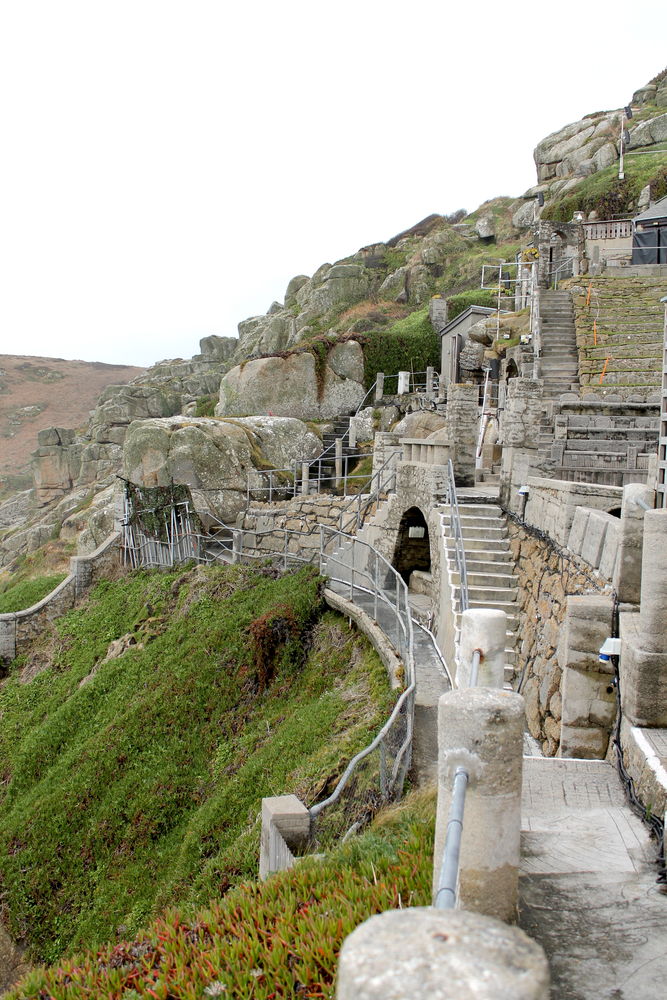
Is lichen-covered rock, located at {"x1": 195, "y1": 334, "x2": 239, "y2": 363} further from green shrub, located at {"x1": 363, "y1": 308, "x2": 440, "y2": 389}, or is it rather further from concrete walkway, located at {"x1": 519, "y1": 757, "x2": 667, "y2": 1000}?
concrete walkway, located at {"x1": 519, "y1": 757, "x2": 667, "y2": 1000}

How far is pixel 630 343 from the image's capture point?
20781 mm

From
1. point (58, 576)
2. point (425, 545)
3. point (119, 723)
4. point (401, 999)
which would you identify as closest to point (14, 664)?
point (58, 576)

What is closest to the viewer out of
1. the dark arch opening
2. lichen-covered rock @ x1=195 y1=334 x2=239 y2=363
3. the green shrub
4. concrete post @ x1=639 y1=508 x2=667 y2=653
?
concrete post @ x1=639 y1=508 x2=667 y2=653

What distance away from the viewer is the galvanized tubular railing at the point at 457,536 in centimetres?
982

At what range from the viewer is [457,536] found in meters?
11.2

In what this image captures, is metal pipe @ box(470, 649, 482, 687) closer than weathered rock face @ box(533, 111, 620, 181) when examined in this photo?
Yes

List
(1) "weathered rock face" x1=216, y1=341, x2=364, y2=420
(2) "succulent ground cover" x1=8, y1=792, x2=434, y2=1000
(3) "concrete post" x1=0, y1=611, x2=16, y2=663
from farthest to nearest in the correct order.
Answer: (1) "weathered rock face" x1=216, y1=341, x2=364, y2=420 < (3) "concrete post" x1=0, y1=611, x2=16, y2=663 < (2) "succulent ground cover" x1=8, y1=792, x2=434, y2=1000

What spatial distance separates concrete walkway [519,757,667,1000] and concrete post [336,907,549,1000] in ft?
5.48

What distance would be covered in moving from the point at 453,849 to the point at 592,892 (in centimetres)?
194

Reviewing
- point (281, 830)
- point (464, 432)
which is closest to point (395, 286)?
point (464, 432)

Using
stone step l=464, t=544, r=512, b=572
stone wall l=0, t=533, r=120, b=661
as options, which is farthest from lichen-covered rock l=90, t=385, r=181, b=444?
stone step l=464, t=544, r=512, b=572

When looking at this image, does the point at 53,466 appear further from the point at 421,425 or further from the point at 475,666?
the point at 475,666

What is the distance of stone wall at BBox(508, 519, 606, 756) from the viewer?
7.78m

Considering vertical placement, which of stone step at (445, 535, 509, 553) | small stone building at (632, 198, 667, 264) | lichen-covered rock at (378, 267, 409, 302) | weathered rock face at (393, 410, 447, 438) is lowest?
stone step at (445, 535, 509, 553)
